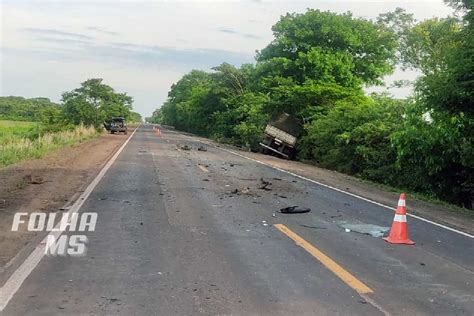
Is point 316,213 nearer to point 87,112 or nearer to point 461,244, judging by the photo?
point 461,244

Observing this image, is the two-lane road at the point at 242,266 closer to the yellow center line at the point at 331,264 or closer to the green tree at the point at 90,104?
the yellow center line at the point at 331,264

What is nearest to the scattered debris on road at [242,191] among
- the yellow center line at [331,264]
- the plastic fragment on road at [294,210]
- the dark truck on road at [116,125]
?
the plastic fragment on road at [294,210]

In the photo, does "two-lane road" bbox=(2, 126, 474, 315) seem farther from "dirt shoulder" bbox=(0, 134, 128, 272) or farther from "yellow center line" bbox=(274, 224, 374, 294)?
"dirt shoulder" bbox=(0, 134, 128, 272)

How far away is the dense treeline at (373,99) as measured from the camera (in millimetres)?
14133

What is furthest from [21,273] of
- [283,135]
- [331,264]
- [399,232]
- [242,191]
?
[283,135]

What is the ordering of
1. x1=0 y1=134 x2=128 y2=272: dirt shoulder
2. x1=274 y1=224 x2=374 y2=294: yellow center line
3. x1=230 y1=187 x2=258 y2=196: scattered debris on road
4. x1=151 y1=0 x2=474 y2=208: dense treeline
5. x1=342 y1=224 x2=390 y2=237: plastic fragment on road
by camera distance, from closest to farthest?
x1=274 y1=224 x2=374 y2=294: yellow center line < x1=0 y1=134 x2=128 y2=272: dirt shoulder < x1=342 y1=224 x2=390 y2=237: plastic fragment on road < x1=230 y1=187 x2=258 y2=196: scattered debris on road < x1=151 y1=0 x2=474 y2=208: dense treeline

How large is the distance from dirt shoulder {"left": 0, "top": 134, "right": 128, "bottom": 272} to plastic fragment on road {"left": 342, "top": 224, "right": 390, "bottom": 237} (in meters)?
5.13

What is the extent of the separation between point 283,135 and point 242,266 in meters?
25.3

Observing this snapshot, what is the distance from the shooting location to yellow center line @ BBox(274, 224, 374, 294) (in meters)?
5.47

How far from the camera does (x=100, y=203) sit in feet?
33.8

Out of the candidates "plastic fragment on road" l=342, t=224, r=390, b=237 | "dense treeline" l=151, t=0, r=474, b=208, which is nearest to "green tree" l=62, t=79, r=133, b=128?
"dense treeline" l=151, t=0, r=474, b=208

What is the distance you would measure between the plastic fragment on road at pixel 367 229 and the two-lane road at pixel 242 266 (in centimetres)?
26

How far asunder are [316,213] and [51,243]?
5.34 meters

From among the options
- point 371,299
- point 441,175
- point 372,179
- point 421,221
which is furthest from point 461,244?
point 372,179
